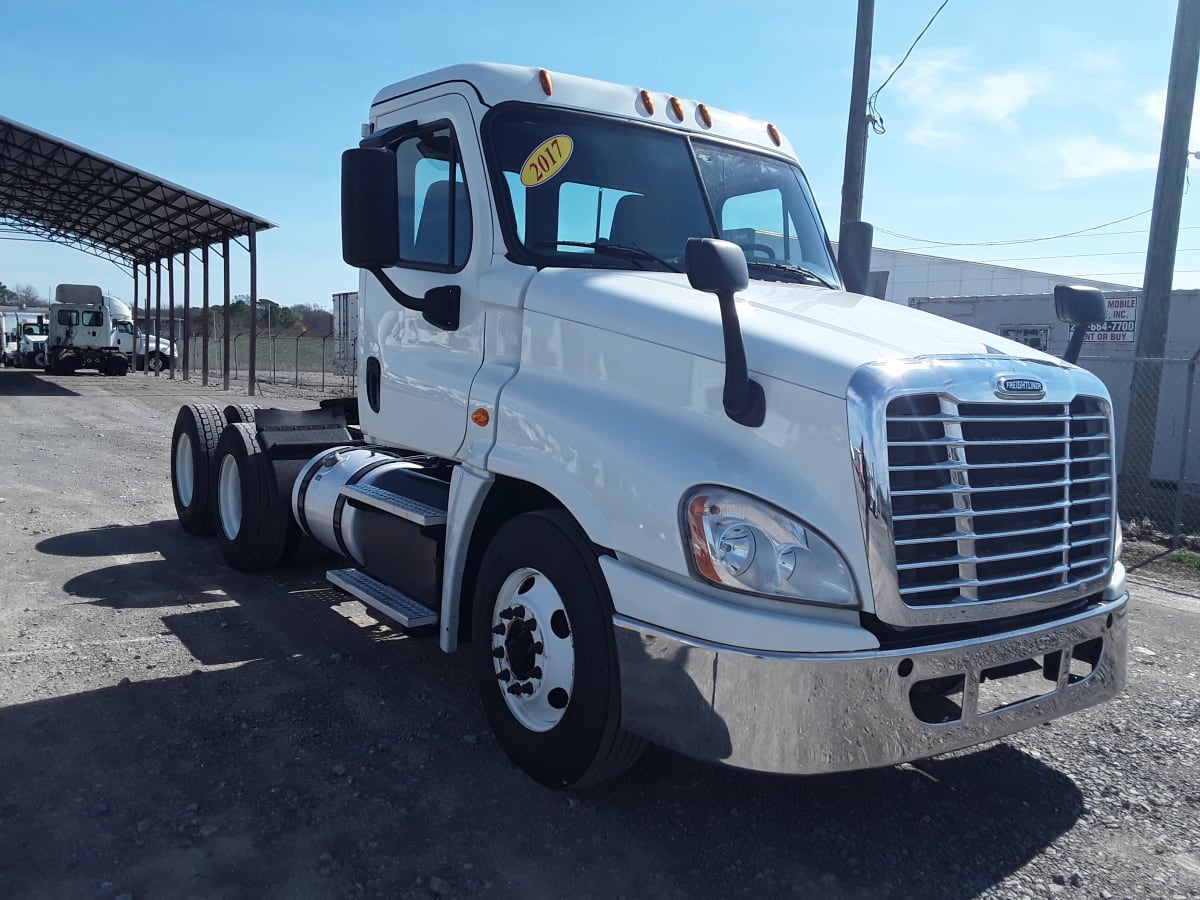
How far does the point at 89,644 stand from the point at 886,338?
15.0ft

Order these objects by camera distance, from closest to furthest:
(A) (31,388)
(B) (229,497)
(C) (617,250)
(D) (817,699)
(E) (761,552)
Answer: (D) (817,699) < (E) (761,552) < (C) (617,250) < (B) (229,497) < (A) (31,388)

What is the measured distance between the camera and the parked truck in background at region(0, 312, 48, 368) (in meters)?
47.3

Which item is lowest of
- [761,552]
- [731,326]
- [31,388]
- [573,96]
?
[31,388]

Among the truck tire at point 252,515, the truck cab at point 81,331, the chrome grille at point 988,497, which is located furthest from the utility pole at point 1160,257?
the truck cab at point 81,331

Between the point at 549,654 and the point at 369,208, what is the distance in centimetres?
201

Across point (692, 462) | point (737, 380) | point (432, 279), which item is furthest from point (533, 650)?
point (432, 279)

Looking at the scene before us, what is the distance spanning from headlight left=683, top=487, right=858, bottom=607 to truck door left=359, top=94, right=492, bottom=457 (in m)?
1.64

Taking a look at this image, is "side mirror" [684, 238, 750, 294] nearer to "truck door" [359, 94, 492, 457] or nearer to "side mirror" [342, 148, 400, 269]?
"truck door" [359, 94, 492, 457]

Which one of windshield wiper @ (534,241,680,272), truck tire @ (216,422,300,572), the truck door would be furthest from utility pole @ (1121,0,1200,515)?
truck tire @ (216,422,300,572)

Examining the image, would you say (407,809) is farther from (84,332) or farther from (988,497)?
(84,332)

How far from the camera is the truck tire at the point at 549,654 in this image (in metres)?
3.40

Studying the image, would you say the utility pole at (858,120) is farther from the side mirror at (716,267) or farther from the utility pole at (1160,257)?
the side mirror at (716,267)

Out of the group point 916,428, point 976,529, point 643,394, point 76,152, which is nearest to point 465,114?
point 643,394

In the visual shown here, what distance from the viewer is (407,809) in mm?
3631
